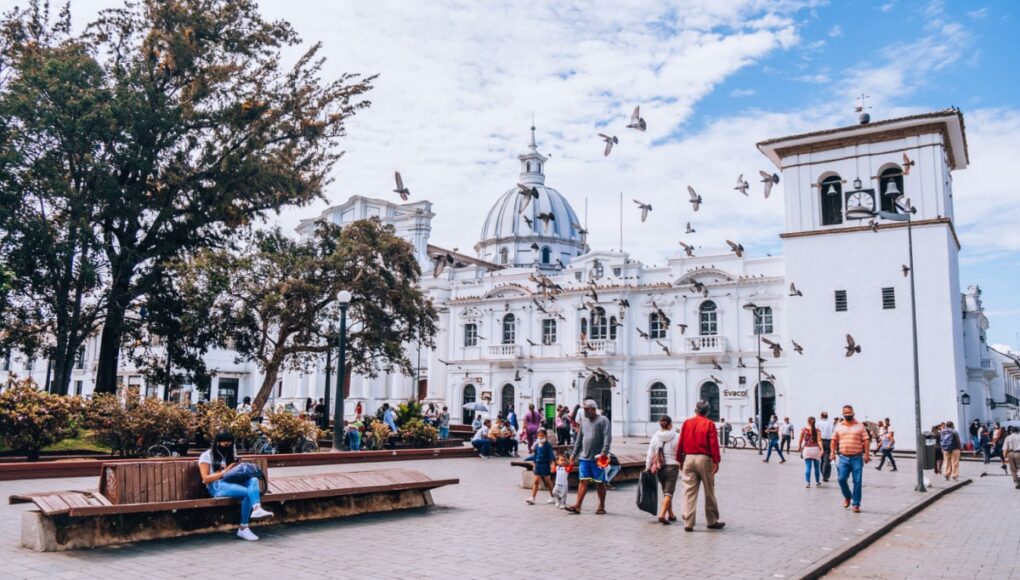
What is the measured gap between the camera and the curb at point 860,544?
7805 millimetres

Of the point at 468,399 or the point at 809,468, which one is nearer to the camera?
the point at 809,468

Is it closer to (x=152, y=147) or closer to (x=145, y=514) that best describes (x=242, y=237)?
(x=152, y=147)

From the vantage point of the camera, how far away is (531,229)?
218ft

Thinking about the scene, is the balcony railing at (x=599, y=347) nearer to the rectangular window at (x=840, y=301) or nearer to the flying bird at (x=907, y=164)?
the rectangular window at (x=840, y=301)

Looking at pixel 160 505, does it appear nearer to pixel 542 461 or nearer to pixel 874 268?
pixel 542 461

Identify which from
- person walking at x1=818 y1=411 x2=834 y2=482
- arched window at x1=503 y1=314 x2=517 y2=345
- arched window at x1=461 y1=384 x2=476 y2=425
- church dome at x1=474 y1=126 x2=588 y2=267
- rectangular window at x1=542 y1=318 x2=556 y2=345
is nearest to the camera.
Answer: person walking at x1=818 y1=411 x2=834 y2=482

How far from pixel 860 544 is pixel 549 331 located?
39.4 m

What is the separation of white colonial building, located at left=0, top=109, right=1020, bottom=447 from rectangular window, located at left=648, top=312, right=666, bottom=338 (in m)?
0.06

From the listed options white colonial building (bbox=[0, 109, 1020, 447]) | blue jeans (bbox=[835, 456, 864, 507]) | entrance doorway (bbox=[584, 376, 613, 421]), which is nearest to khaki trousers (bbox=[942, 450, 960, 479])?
white colonial building (bbox=[0, 109, 1020, 447])

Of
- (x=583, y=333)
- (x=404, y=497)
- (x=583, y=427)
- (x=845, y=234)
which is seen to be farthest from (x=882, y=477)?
(x=583, y=333)

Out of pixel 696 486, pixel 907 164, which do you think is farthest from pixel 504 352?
pixel 696 486

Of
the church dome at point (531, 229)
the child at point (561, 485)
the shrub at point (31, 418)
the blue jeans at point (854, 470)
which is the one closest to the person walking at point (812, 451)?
the blue jeans at point (854, 470)

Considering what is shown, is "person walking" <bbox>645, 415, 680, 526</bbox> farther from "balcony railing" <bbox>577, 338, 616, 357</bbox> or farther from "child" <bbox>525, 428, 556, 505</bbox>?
"balcony railing" <bbox>577, 338, 616, 357</bbox>

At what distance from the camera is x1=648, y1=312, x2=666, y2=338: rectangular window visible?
45.5 meters
